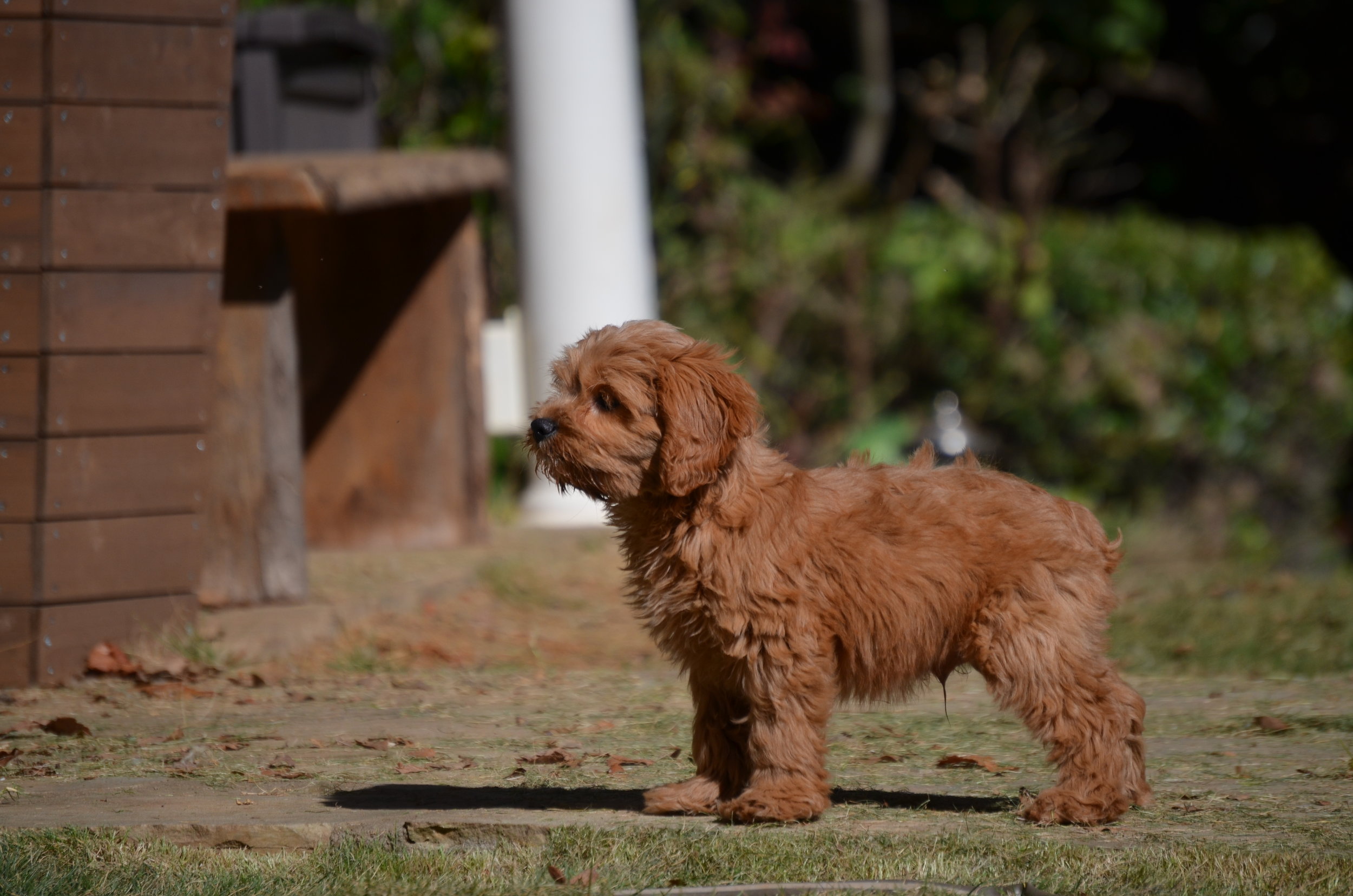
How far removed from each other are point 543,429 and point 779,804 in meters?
1.15

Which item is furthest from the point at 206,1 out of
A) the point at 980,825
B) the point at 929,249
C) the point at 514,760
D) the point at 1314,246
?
the point at 1314,246

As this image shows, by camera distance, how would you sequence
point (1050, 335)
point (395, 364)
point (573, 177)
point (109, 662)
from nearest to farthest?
point (109, 662) → point (395, 364) → point (573, 177) → point (1050, 335)

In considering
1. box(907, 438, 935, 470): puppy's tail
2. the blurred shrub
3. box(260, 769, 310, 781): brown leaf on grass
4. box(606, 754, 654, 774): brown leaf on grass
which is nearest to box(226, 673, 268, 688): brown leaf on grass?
box(260, 769, 310, 781): brown leaf on grass

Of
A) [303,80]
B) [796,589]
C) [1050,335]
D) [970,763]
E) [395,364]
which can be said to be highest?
[303,80]

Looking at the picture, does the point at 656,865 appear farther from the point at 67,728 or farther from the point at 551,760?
the point at 67,728

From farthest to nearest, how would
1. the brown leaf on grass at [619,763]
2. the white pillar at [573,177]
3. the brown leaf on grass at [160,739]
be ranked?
1. the white pillar at [573,177]
2. the brown leaf on grass at [160,739]
3. the brown leaf on grass at [619,763]

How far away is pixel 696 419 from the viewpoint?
12.9ft

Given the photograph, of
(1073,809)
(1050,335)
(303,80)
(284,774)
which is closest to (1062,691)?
(1073,809)

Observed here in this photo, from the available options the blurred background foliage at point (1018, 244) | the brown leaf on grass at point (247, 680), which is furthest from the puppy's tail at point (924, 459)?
the blurred background foliage at point (1018, 244)

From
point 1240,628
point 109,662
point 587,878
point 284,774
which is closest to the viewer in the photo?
point 587,878

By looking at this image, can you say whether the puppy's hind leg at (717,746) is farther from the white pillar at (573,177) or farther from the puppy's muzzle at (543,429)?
the white pillar at (573,177)

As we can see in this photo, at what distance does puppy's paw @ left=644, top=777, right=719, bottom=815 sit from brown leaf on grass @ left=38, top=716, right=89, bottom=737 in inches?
80.5

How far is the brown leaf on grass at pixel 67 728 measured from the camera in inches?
193

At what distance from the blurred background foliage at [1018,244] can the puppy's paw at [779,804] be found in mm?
6097
